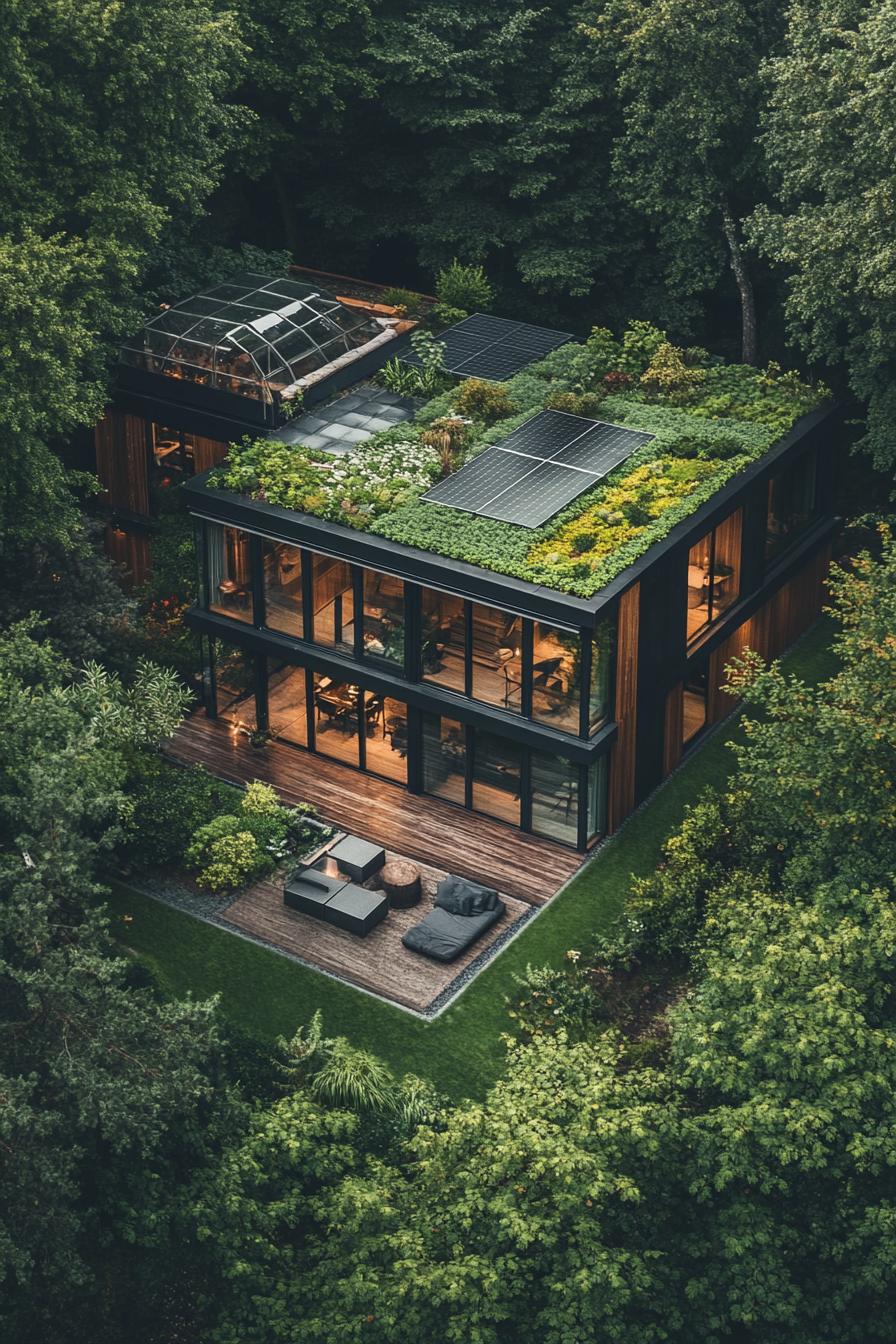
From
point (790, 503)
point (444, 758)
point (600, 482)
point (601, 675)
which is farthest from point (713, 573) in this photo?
point (444, 758)

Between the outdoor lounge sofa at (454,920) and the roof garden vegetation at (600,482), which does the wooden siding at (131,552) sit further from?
the outdoor lounge sofa at (454,920)

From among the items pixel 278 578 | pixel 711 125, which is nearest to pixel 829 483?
pixel 711 125

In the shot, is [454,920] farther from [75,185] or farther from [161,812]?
[75,185]

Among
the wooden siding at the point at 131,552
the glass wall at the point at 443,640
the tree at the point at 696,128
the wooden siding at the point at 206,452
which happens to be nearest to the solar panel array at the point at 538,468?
the glass wall at the point at 443,640

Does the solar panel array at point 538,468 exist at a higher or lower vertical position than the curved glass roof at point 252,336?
lower

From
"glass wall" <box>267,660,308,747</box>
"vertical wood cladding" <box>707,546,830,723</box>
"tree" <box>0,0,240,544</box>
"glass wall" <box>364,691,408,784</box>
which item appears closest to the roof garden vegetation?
"tree" <box>0,0,240,544</box>

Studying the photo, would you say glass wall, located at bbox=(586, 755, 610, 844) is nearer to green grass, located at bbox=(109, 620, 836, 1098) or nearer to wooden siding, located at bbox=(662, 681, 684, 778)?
green grass, located at bbox=(109, 620, 836, 1098)
